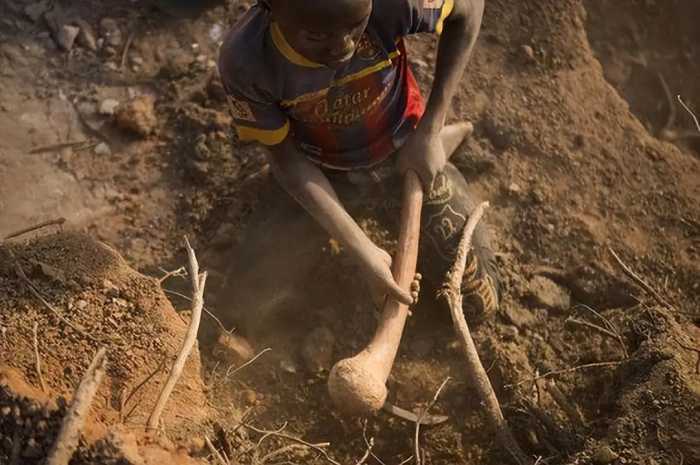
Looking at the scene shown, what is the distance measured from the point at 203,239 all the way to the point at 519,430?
120cm

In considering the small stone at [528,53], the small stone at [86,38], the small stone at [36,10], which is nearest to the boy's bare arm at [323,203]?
the small stone at [528,53]

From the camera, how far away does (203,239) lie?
2.65 metres

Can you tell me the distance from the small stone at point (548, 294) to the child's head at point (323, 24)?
1.11 meters

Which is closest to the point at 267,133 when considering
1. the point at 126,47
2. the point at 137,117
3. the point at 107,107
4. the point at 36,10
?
the point at 137,117

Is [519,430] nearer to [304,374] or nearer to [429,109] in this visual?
[304,374]

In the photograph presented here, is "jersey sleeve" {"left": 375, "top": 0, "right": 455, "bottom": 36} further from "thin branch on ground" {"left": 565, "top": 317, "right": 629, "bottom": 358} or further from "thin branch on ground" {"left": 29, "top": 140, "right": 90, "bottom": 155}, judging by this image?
"thin branch on ground" {"left": 29, "top": 140, "right": 90, "bottom": 155}

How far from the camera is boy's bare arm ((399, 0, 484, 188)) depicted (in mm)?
2232

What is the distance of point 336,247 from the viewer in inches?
97.8

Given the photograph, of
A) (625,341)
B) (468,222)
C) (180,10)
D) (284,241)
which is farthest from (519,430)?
(180,10)

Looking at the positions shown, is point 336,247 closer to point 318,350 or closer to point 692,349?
point 318,350

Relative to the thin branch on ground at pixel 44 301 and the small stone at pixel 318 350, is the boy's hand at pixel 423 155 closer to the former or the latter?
the small stone at pixel 318 350

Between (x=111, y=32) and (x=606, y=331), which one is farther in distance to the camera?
(x=111, y=32)

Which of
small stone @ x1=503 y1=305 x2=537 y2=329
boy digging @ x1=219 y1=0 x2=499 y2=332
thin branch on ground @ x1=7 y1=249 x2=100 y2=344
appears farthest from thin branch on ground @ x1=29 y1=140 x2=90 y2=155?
small stone @ x1=503 y1=305 x2=537 y2=329

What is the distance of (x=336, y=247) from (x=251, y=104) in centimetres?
64
